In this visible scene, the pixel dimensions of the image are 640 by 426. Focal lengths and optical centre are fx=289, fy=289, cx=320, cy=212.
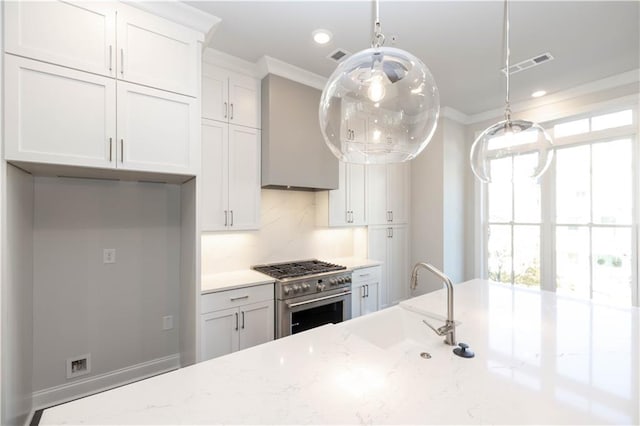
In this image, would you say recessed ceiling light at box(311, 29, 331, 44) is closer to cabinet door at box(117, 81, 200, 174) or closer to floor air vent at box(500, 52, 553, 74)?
cabinet door at box(117, 81, 200, 174)

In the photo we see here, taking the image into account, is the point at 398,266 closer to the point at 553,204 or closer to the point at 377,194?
the point at 377,194

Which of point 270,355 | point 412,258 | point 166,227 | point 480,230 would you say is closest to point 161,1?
point 166,227

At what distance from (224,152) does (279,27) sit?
43.7 inches

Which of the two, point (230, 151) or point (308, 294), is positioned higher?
point (230, 151)

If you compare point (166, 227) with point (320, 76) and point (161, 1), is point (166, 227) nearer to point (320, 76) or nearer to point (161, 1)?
point (161, 1)

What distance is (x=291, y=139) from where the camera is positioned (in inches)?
114

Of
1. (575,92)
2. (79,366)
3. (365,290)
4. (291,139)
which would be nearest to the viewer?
Answer: (79,366)

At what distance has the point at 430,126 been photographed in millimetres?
1132

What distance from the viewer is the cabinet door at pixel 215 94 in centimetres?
251

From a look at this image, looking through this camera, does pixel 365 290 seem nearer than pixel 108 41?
No

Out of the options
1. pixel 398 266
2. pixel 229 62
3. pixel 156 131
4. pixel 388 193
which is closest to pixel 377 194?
pixel 388 193

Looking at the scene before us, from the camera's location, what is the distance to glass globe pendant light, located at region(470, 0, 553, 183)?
5.15 feet

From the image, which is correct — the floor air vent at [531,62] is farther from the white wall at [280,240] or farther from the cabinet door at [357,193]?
the white wall at [280,240]

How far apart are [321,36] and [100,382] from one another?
3.25 m
